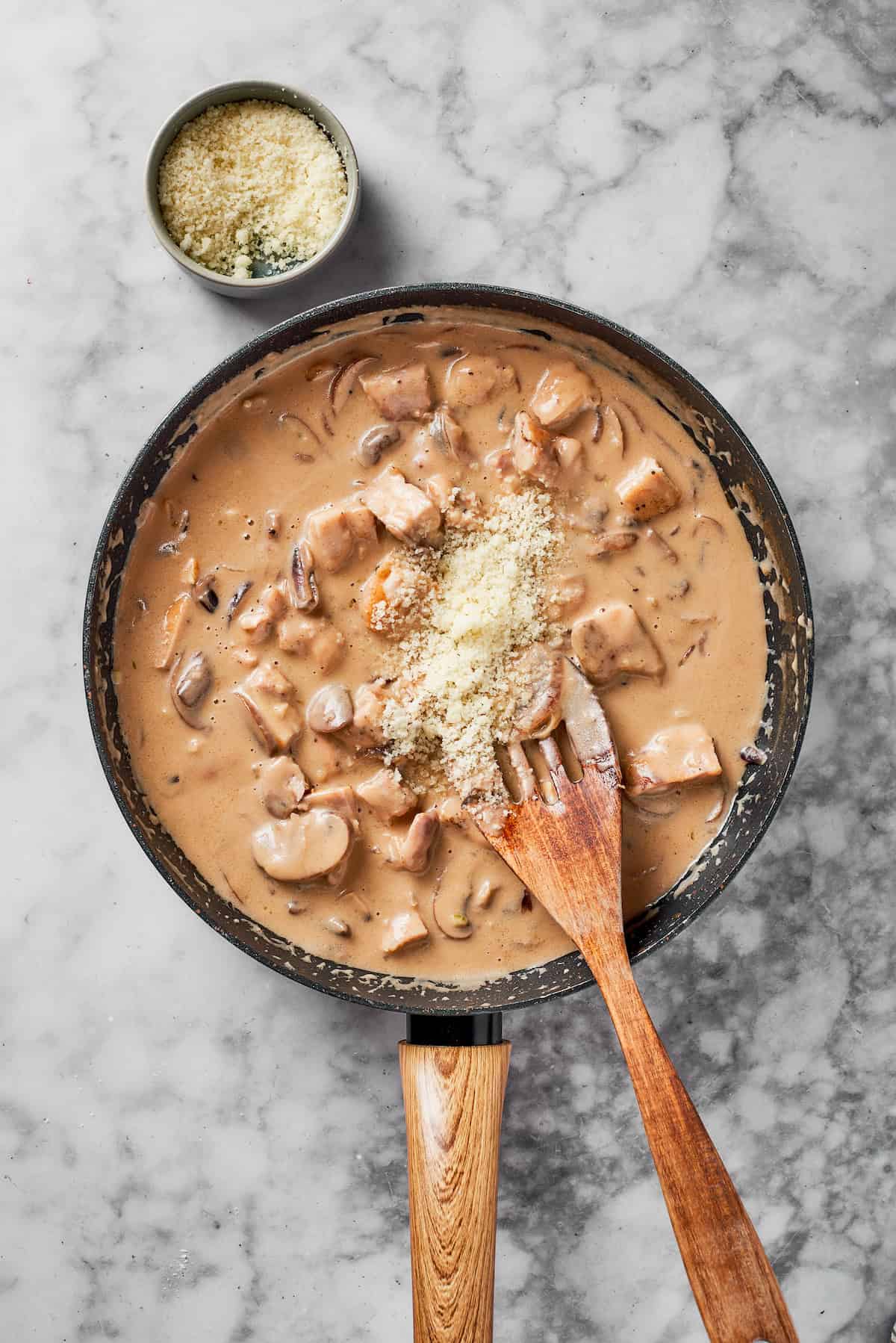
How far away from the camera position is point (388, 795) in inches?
90.6

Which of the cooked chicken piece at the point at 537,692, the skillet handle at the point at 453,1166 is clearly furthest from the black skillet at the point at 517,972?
the cooked chicken piece at the point at 537,692

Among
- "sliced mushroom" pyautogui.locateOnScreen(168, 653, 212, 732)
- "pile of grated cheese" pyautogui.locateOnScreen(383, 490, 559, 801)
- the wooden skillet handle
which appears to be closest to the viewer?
the wooden skillet handle

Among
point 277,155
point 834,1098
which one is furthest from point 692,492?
point 834,1098

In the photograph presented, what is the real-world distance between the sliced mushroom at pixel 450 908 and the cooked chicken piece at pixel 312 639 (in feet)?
1.73

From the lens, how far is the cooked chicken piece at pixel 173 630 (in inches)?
92.3

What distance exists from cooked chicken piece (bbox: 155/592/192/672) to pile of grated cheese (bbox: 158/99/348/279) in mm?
719

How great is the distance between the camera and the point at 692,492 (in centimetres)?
240

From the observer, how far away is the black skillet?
7.35 ft

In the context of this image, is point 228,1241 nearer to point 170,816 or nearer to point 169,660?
point 170,816

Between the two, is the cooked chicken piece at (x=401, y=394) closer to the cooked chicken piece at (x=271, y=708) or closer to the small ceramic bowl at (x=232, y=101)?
the small ceramic bowl at (x=232, y=101)

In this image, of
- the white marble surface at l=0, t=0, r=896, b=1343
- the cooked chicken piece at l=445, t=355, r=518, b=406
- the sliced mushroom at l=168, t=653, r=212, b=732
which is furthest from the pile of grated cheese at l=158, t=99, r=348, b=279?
the sliced mushroom at l=168, t=653, r=212, b=732

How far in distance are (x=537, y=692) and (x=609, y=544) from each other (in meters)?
0.35

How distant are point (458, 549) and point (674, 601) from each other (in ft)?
1.56

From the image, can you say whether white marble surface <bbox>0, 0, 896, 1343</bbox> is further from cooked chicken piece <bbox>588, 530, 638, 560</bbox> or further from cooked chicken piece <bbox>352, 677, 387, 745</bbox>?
cooked chicken piece <bbox>352, 677, 387, 745</bbox>
